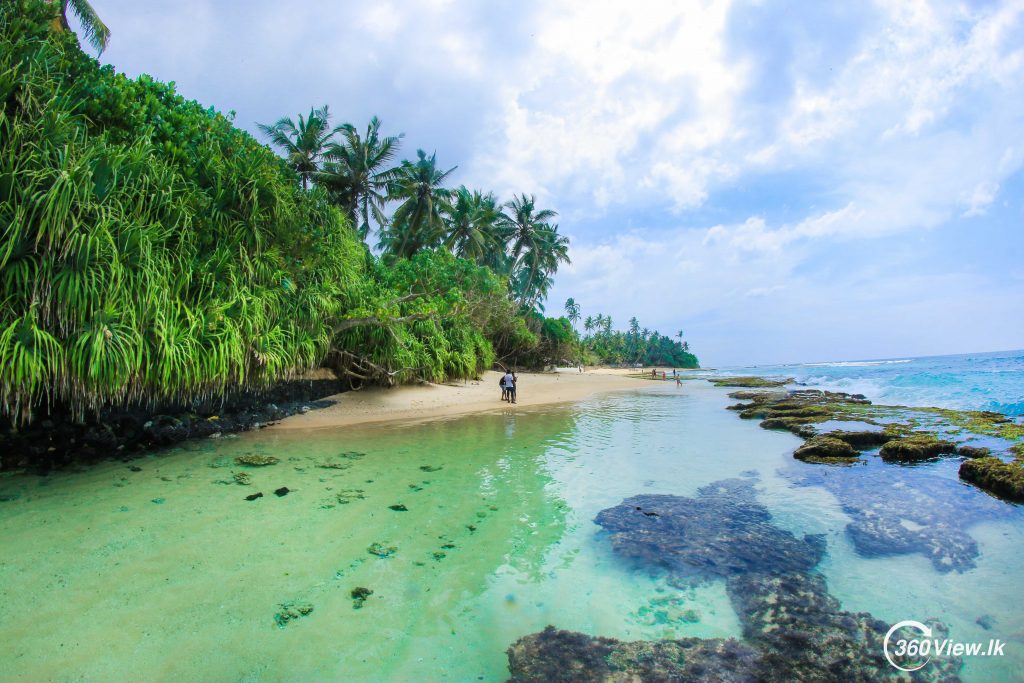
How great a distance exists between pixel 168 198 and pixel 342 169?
2054 centimetres

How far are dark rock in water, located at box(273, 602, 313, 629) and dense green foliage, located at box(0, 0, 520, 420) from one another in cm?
527

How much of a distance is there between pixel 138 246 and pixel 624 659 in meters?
8.48

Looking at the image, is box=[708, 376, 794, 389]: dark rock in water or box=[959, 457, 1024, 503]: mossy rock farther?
box=[708, 376, 794, 389]: dark rock in water

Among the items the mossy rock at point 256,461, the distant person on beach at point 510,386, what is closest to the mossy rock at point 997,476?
the mossy rock at point 256,461

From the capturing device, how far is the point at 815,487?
640 cm

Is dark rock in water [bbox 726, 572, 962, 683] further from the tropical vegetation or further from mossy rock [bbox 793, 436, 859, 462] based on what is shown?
the tropical vegetation

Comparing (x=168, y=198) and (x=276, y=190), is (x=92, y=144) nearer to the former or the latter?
(x=168, y=198)

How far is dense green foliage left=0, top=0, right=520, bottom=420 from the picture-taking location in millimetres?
5867

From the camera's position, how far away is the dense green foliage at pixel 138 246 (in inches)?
Answer: 231

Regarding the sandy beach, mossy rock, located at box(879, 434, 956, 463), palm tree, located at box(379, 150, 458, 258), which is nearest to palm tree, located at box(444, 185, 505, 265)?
palm tree, located at box(379, 150, 458, 258)

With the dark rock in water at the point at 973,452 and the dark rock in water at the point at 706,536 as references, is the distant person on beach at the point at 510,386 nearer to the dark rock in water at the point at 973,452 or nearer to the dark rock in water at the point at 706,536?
the dark rock in water at the point at 706,536

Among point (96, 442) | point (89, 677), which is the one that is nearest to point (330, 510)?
point (89, 677)

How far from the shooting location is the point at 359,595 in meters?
3.41

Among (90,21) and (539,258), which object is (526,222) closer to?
(539,258)
